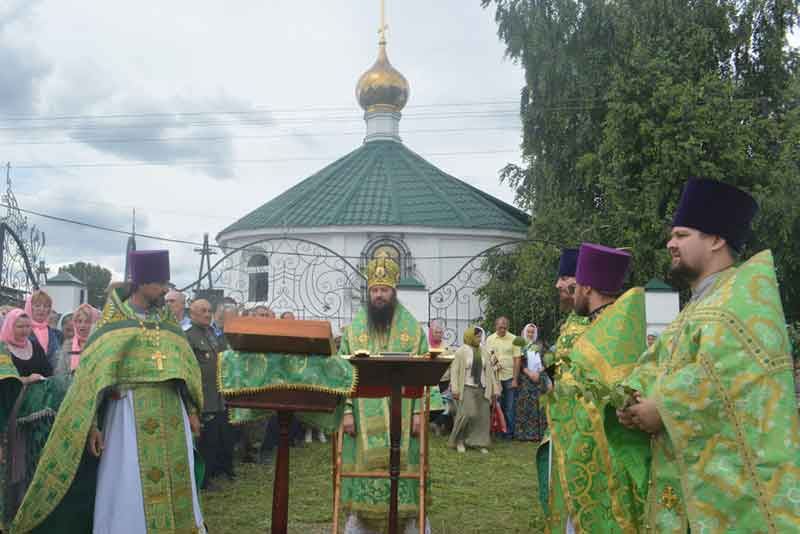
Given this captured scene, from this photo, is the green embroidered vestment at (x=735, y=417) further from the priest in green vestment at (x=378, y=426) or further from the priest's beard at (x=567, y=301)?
the priest in green vestment at (x=378, y=426)

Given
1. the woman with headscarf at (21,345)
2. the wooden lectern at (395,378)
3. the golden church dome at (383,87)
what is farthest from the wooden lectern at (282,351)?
the golden church dome at (383,87)

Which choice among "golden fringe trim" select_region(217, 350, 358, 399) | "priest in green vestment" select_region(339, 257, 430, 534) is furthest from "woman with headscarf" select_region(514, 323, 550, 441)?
"golden fringe trim" select_region(217, 350, 358, 399)

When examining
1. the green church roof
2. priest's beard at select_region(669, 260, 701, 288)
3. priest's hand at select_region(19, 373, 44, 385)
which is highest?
the green church roof

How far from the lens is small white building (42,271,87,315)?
1292cm

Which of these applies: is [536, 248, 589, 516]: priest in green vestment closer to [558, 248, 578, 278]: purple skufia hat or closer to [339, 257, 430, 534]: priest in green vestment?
[558, 248, 578, 278]: purple skufia hat

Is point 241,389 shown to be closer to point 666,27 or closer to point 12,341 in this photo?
point 12,341

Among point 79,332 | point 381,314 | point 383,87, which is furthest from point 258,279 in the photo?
point 381,314

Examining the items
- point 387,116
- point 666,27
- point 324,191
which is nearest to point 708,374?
point 666,27

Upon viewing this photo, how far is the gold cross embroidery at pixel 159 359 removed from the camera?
16.0ft

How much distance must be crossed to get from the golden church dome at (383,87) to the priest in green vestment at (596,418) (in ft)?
79.5

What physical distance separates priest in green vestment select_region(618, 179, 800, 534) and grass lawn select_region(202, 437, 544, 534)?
3887mm

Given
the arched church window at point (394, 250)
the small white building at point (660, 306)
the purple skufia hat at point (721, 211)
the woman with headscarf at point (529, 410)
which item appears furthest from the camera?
the arched church window at point (394, 250)

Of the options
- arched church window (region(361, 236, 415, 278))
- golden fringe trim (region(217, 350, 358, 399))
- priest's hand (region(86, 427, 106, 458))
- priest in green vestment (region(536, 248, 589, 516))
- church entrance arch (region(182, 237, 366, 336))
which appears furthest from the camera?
arched church window (region(361, 236, 415, 278))

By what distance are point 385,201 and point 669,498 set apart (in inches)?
841
